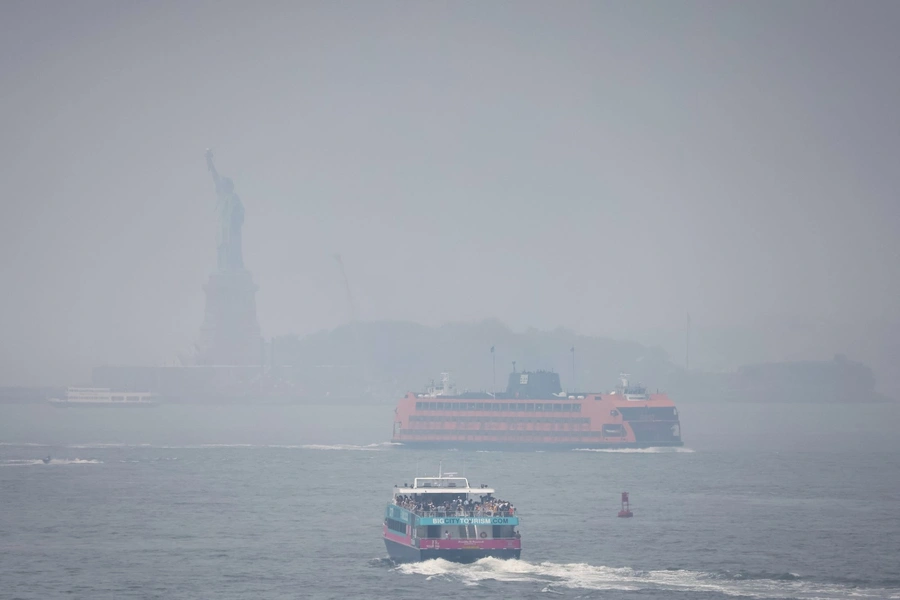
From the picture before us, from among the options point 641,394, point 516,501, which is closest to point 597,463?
point 641,394

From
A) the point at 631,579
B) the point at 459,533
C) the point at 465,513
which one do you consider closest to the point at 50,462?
the point at 465,513

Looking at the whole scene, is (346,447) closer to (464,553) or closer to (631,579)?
(464,553)

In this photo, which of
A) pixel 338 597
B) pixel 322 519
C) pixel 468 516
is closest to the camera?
pixel 338 597

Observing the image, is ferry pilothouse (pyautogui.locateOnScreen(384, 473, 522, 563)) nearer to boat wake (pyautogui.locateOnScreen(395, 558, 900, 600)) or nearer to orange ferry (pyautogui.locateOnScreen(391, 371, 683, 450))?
boat wake (pyautogui.locateOnScreen(395, 558, 900, 600))

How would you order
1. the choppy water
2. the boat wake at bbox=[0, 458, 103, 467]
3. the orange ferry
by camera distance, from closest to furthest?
the choppy water
the boat wake at bbox=[0, 458, 103, 467]
the orange ferry

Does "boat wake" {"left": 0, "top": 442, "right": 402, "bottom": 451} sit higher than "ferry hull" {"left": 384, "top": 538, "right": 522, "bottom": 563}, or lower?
higher

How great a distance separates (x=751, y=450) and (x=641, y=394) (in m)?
24.6

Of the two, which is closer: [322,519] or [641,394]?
[322,519]

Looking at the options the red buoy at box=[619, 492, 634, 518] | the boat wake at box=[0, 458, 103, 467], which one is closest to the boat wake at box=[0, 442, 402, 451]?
the boat wake at box=[0, 458, 103, 467]

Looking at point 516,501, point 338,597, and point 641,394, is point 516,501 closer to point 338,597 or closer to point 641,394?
point 338,597

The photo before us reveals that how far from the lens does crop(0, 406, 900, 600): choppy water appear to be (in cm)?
7075

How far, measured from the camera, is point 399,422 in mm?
160625

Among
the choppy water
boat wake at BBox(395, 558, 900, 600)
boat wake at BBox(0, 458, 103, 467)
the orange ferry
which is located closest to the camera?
boat wake at BBox(395, 558, 900, 600)

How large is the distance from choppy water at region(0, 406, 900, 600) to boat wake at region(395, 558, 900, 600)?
13cm
